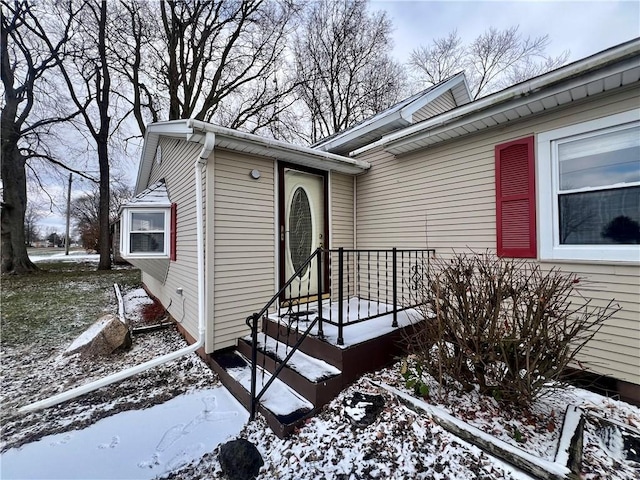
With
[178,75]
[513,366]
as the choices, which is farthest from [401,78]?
[513,366]

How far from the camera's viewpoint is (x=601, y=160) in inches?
114

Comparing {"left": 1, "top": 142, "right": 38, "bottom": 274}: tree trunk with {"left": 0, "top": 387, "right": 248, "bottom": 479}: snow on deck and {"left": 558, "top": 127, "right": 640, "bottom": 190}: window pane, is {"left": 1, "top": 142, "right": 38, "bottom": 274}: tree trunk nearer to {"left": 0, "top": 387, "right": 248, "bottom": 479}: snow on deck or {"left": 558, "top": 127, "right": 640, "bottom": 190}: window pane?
{"left": 0, "top": 387, "right": 248, "bottom": 479}: snow on deck

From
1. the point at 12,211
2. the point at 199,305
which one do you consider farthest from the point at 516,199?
the point at 12,211

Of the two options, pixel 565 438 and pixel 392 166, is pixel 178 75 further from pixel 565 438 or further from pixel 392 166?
pixel 565 438

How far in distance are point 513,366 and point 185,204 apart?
4748 mm

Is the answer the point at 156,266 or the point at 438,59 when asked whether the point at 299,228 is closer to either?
the point at 156,266

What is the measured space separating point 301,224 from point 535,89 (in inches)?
136

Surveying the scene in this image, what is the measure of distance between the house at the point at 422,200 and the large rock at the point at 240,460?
4.78ft

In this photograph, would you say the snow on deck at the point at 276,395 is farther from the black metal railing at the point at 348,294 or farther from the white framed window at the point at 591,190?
the white framed window at the point at 591,190

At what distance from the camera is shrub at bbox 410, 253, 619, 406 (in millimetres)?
2355

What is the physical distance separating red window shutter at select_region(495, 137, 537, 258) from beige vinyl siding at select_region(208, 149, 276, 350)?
312 cm

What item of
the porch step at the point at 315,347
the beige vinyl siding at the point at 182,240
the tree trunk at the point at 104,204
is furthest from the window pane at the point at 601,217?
the tree trunk at the point at 104,204

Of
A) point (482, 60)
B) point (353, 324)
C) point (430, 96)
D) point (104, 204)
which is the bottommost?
point (353, 324)

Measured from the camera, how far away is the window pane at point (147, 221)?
5.16 meters
